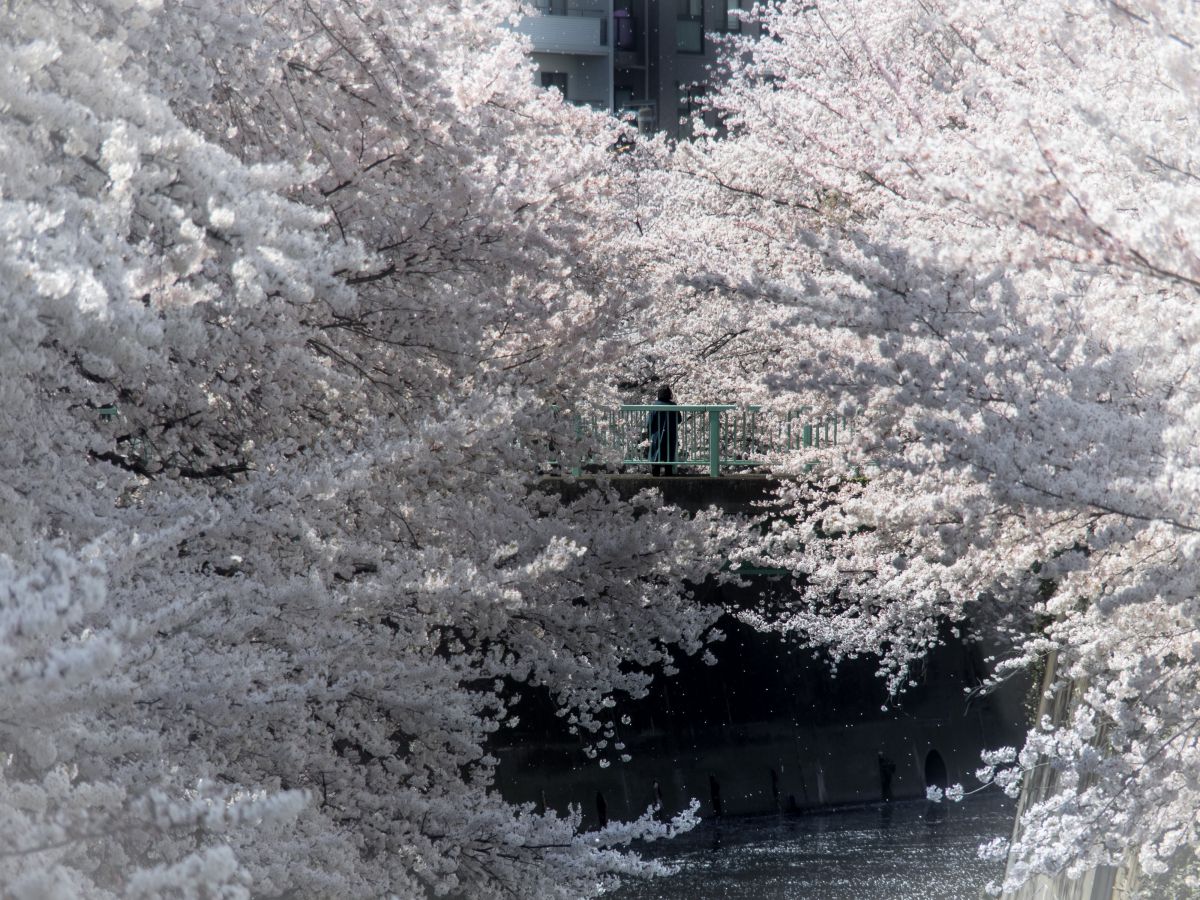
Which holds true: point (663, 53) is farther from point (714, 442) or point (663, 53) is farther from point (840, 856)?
point (840, 856)

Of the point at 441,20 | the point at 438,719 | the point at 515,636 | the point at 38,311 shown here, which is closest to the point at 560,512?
the point at 515,636

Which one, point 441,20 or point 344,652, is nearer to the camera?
point 344,652

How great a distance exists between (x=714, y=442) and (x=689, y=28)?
26.1m

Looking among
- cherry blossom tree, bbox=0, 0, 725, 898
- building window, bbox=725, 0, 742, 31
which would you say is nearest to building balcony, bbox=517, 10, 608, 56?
building window, bbox=725, 0, 742, 31

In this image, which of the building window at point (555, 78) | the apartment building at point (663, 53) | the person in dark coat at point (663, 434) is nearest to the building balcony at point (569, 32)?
the building window at point (555, 78)

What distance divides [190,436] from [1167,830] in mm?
5872

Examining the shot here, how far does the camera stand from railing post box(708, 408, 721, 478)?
606 inches

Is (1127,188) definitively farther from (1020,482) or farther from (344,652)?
(344,652)

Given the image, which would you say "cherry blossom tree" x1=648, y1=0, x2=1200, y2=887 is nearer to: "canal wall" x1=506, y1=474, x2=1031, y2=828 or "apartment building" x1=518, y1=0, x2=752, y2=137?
"canal wall" x1=506, y1=474, x2=1031, y2=828

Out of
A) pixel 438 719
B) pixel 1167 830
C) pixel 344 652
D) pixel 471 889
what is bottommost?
pixel 471 889

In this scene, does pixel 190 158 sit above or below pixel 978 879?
above

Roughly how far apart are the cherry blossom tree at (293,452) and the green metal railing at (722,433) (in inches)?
90.1

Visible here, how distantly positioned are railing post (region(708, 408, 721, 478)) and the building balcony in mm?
21475

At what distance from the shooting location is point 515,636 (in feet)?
35.4
